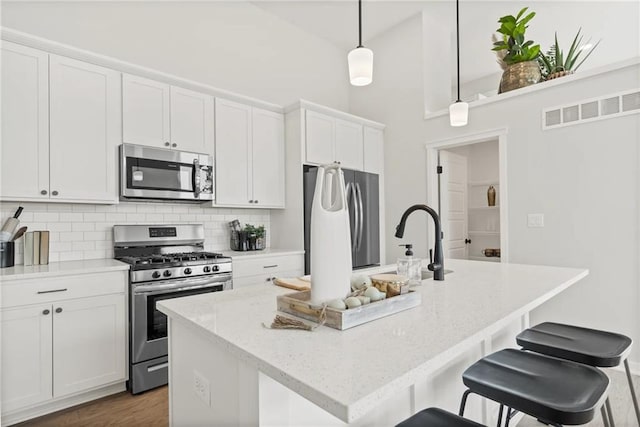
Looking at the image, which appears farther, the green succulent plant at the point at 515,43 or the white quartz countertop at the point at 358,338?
the green succulent plant at the point at 515,43

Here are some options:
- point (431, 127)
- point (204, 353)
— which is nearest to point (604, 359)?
point (204, 353)

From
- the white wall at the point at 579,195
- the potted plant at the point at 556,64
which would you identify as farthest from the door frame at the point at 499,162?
the potted plant at the point at 556,64

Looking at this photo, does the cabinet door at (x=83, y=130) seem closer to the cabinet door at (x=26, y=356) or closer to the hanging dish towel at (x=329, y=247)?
the cabinet door at (x=26, y=356)

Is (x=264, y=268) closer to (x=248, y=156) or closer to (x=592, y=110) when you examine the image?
(x=248, y=156)

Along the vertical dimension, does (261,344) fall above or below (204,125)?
below

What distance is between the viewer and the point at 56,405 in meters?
2.21

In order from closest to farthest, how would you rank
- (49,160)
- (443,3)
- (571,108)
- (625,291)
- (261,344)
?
(261,344), (49,160), (625,291), (571,108), (443,3)

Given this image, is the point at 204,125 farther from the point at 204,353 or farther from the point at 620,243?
the point at 620,243

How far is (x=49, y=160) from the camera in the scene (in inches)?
94.0

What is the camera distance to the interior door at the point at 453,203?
4148mm

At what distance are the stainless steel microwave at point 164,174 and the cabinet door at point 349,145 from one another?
58.5 inches

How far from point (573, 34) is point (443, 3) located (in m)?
1.96

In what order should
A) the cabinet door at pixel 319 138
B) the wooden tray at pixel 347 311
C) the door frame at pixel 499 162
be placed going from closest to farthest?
1. the wooden tray at pixel 347 311
2. the door frame at pixel 499 162
3. the cabinet door at pixel 319 138

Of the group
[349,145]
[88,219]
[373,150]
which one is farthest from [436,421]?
[373,150]
